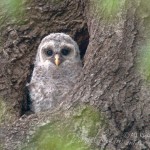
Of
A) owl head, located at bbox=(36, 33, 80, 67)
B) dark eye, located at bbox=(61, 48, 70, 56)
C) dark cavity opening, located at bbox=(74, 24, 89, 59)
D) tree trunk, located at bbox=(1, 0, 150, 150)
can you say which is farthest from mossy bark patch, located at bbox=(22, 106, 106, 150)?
dark cavity opening, located at bbox=(74, 24, 89, 59)

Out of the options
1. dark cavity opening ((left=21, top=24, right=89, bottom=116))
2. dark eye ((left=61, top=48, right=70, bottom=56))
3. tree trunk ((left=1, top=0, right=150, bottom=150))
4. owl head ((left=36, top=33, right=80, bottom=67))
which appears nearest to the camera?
tree trunk ((left=1, top=0, right=150, bottom=150))

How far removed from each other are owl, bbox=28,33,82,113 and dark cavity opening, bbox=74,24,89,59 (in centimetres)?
21

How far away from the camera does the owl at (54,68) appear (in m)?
6.53

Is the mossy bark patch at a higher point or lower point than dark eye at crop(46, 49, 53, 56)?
lower

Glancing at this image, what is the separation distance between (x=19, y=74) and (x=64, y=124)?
1586 mm

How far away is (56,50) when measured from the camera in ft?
22.7

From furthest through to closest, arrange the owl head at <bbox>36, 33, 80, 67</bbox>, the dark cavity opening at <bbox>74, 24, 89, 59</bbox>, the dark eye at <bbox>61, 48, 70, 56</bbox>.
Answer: the dark cavity opening at <bbox>74, 24, 89, 59</bbox>
the dark eye at <bbox>61, 48, 70, 56</bbox>
the owl head at <bbox>36, 33, 80, 67</bbox>

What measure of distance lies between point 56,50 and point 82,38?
1.53 ft

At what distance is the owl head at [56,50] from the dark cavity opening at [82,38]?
0.69ft

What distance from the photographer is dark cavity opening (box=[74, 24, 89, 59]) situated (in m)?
7.14

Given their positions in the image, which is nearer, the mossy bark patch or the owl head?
the mossy bark patch

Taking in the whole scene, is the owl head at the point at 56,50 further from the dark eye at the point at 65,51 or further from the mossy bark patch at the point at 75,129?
the mossy bark patch at the point at 75,129

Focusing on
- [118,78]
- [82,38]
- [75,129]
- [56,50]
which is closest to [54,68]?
[56,50]

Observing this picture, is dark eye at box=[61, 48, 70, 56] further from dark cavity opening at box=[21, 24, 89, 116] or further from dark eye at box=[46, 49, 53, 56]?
dark cavity opening at box=[21, 24, 89, 116]
